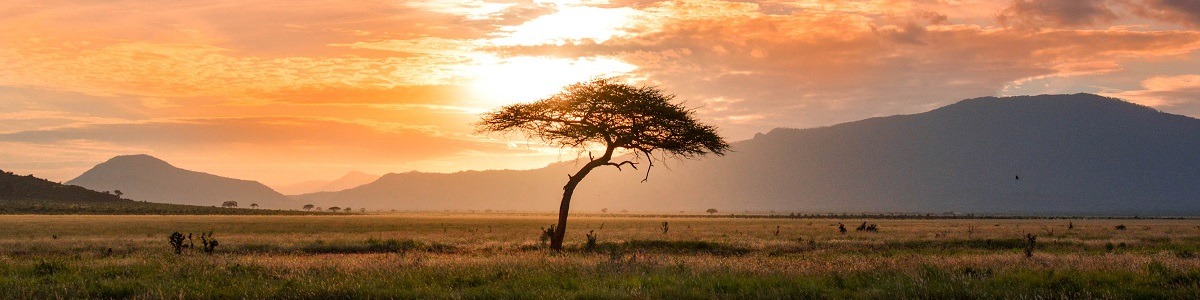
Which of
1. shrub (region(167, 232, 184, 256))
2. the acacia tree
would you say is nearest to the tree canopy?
the acacia tree

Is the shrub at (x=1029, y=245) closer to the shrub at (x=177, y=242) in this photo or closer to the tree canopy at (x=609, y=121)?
the tree canopy at (x=609, y=121)

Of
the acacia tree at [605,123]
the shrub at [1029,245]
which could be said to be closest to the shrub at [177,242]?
the acacia tree at [605,123]

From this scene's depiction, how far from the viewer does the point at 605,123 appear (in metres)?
35.9

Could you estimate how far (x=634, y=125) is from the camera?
119 feet

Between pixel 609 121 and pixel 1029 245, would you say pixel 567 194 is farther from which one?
pixel 1029 245

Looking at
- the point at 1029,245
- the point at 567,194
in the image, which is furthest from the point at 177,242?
the point at 1029,245

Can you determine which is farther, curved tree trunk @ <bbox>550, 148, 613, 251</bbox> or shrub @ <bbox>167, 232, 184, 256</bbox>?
curved tree trunk @ <bbox>550, 148, 613, 251</bbox>

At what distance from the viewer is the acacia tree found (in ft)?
117

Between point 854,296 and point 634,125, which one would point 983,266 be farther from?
point 634,125

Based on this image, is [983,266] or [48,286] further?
[983,266]

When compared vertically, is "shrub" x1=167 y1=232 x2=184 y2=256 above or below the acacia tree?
below

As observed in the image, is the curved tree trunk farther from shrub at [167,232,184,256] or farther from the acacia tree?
shrub at [167,232,184,256]

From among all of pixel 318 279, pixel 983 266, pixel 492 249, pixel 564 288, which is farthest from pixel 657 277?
pixel 492 249

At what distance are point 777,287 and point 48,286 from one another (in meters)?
14.7
